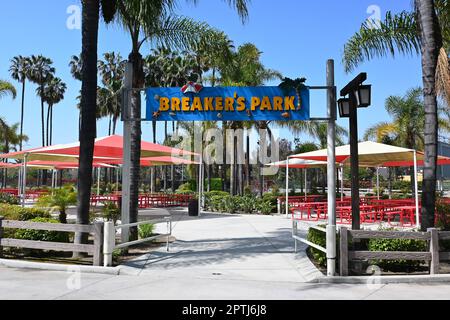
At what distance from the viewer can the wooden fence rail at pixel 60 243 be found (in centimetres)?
816

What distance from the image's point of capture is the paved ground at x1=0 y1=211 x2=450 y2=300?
622 centimetres

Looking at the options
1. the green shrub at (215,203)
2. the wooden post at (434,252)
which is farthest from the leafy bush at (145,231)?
the green shrub at (215,203)

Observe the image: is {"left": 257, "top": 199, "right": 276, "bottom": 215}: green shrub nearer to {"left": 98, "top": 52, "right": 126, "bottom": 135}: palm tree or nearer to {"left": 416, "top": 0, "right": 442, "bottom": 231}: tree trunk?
{"left": 416, "top": 0, "right": 442, "bottom": 231}: tree trunk

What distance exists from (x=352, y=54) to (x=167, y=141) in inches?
1562

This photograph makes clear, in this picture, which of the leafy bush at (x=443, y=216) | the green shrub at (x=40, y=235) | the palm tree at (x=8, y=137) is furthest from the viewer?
the palm tree at (x=8, y=137)

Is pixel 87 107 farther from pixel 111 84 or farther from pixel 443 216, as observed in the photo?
pixel 111 84

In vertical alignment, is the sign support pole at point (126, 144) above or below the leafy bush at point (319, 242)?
above

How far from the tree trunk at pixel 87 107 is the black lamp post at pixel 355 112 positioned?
548cm

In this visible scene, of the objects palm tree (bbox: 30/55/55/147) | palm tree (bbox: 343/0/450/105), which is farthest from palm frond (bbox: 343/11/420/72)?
palm tree (bbox: 30/55/55/147)

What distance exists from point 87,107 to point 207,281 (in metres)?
4.87

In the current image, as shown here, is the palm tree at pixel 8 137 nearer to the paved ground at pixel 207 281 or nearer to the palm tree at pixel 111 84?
the palm tree at pixel 111 84

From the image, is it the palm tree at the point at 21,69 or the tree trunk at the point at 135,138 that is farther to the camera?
the palm tree at the point at 21,69
